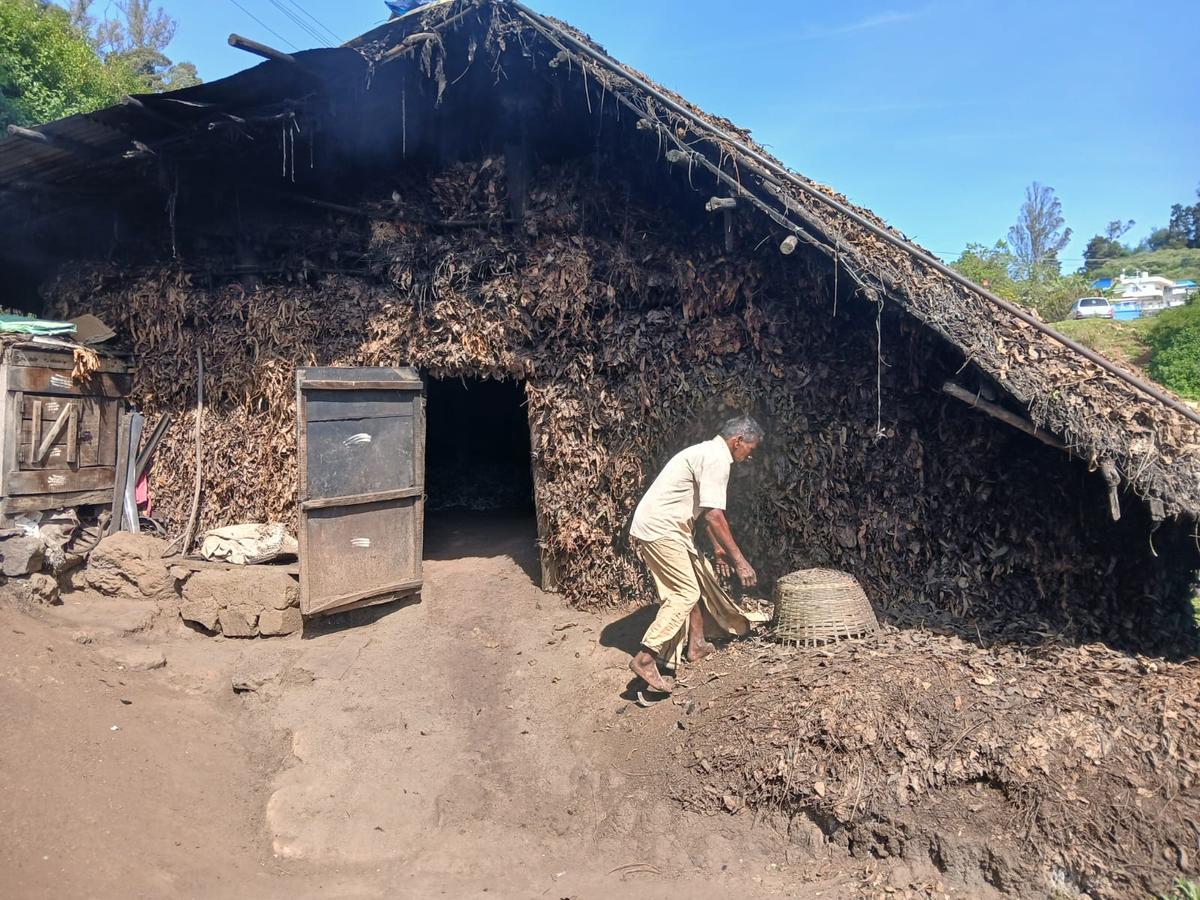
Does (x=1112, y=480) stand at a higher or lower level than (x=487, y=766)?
higher

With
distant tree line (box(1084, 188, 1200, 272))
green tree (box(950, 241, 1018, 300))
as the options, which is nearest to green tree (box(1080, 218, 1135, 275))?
distant tree line (box(1084, 188, 1200, 272))

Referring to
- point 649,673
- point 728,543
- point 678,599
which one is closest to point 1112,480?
point 728,543

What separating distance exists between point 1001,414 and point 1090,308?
2532 centimetres

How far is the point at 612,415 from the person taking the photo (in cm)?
595

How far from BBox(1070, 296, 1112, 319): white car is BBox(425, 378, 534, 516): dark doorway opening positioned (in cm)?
2178

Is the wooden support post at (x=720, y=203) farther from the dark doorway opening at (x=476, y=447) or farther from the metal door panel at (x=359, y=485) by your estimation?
the dark doorway opening at (x=476, y=447)

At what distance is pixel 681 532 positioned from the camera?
4863 millimetres

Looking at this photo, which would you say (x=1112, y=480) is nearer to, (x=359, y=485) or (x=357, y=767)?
(x=357, y=767)

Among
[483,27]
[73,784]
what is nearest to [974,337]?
[483,27]

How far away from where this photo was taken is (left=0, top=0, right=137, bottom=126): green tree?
13.2m

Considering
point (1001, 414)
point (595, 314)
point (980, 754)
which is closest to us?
point (980, 754)

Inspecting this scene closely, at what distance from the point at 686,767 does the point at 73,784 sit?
3.24 metres

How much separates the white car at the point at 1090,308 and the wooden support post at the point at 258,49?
25.8m

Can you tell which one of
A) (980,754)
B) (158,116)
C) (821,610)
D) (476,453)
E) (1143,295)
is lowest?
(980,754)
